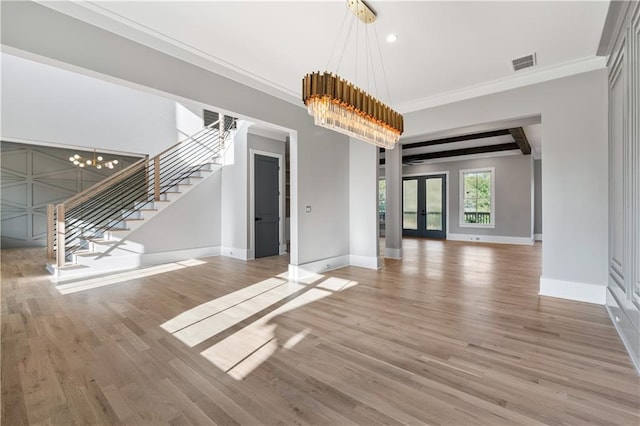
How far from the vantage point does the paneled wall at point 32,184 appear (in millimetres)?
7895

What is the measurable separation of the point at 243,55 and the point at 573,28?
379cm

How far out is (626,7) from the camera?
100 inches

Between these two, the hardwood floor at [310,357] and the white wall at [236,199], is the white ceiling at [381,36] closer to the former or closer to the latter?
the white wall at [236,199]

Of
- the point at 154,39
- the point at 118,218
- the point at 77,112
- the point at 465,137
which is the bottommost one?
the point at 118,218

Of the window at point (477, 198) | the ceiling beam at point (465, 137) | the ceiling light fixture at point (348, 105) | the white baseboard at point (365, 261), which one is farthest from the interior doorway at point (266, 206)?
the window at point (477, 198)

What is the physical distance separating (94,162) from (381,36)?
28.6ft

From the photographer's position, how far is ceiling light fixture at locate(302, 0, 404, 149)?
2529 mm

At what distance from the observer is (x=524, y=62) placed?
3777 millimetres

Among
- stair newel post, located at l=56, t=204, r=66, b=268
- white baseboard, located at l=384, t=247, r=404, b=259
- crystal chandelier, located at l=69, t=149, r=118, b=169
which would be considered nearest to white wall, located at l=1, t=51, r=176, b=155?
crystal chandelier, located at l=69, t=149, r=118, b=169

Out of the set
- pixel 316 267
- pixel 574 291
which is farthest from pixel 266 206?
pixel 574 291

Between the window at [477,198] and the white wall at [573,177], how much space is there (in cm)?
667

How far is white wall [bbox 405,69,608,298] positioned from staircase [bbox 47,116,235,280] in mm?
6698

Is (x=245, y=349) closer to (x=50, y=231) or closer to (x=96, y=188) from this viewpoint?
(x=96, y=188)

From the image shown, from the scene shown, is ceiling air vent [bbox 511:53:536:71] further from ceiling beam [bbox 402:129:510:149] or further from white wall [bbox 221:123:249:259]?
white wall [bbox 221:123:249:259]
